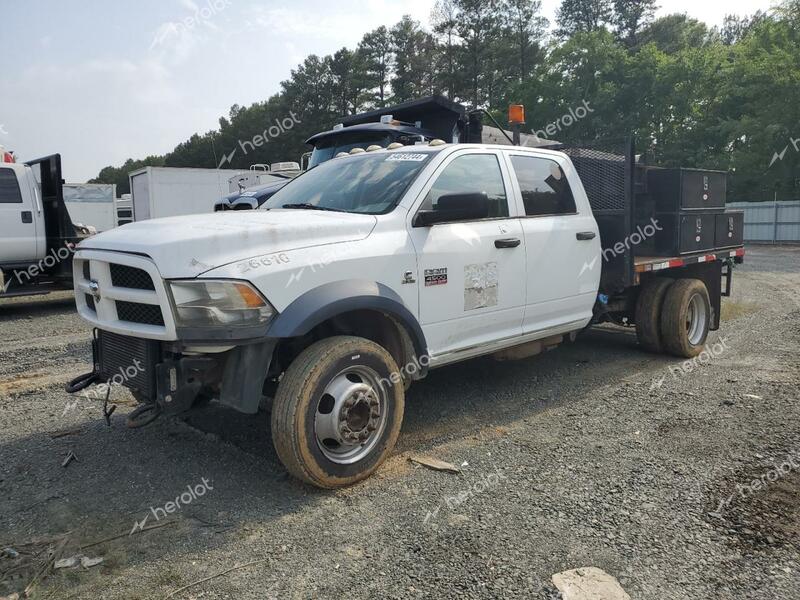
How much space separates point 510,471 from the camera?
3.90m

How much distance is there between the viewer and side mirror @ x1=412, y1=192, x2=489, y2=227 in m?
4.06

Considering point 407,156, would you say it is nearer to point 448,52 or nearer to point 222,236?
point 222,236

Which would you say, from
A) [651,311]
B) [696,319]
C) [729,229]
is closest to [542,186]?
[651,311]

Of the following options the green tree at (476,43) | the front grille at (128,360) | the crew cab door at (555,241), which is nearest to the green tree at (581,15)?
the green tree at (476,43)

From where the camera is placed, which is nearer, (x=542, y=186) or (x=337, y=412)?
(x=337, y=412)

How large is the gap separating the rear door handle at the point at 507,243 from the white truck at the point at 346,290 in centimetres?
1

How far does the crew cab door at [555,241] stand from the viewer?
5.01 m

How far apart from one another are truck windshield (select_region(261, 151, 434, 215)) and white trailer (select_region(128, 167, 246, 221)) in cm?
1318

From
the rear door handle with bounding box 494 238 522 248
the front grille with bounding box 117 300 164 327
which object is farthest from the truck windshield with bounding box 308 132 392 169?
the front grille with bounding box 117 300 164 327

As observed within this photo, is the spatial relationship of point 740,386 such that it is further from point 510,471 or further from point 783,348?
point 510,471

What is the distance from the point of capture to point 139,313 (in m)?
3.55

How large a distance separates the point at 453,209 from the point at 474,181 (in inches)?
28.5

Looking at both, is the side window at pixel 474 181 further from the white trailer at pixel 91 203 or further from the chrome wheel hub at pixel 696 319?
the white trailer at pixel 91 203

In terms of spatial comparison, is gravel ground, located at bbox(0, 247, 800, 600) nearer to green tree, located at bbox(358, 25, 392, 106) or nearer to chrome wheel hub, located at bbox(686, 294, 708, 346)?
chrome wheel hub, located at bbox(686, 294, 708, 346)
